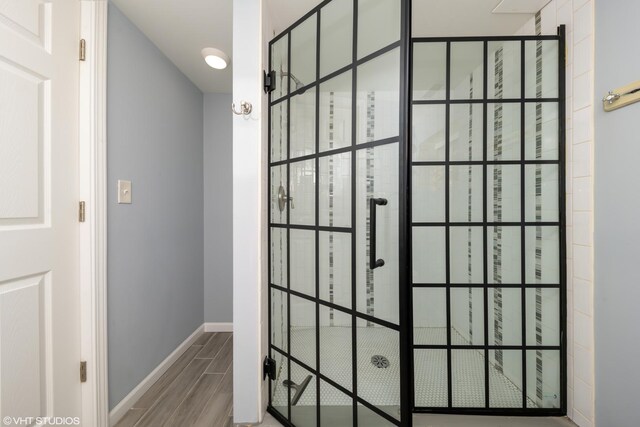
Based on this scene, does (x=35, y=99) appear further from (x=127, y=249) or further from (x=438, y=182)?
(x=438, y=182)

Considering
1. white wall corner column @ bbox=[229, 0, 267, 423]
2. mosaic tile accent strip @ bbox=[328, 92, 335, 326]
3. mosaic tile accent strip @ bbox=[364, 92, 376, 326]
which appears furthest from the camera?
white wall corner column @ bbox=[229, 0, 267, 423]

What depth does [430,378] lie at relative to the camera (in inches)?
57.6

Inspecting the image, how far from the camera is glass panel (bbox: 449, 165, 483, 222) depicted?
1452 mm

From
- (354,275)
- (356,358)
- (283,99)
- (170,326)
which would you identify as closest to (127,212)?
(170,326)

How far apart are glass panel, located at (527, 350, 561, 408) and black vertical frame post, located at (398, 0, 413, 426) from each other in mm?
1026

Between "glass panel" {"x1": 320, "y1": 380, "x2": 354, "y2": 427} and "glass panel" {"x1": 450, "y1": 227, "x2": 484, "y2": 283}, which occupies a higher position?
"glass panel" {"x1": 450, "y1": 227, "x2": 484, "y2": 283}

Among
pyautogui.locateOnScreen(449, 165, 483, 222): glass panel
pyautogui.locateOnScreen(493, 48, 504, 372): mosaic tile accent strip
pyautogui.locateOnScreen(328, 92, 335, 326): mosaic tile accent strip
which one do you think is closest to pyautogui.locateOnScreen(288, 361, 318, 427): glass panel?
pyautogui.locateOnScreen(328, 92, 335, 326): mosaic tile accent strip

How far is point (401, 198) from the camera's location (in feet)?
3.04

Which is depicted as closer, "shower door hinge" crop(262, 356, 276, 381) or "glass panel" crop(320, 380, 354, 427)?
"glass panel" crop(320, 380, 354, 427)

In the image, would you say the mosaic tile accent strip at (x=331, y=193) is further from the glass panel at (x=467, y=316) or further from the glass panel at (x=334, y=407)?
the glass panel at (x=467, y=316)

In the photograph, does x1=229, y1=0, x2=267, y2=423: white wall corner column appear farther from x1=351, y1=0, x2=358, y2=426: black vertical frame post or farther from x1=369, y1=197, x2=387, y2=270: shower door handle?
x1=369, y1=197, x2=387, y2=270: shower door handle

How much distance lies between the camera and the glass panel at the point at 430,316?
4.79 feet

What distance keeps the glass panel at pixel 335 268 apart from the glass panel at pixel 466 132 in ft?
2.94

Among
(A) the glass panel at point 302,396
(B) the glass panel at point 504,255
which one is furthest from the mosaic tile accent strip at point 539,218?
(A) the glass panel at point 302,396
